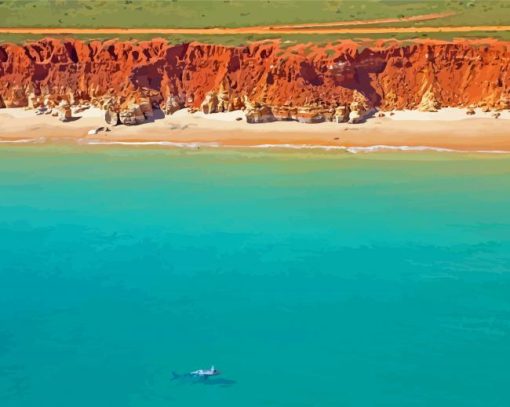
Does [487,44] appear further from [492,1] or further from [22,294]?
[22,294]

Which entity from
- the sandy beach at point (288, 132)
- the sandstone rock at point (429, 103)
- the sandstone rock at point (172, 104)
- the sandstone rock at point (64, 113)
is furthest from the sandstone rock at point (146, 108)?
the sandstone rock at point (429, 103)

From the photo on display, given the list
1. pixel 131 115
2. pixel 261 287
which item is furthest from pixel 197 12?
pixel 261 287

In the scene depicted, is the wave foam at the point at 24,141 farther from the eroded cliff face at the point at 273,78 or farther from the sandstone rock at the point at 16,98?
the sandstone rock at the point at 16,98

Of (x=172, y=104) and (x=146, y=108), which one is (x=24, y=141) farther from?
(x=172, y=104)

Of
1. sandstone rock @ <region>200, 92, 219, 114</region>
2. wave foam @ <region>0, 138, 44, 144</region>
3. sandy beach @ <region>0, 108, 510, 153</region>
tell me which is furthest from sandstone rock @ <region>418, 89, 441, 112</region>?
wave foam @ <region>0, 138, 44, 144</region>

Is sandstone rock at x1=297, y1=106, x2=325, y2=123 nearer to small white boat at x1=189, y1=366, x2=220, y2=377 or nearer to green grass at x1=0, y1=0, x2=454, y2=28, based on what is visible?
green grass at x1=0, y1=0, x2=454, y2=28
